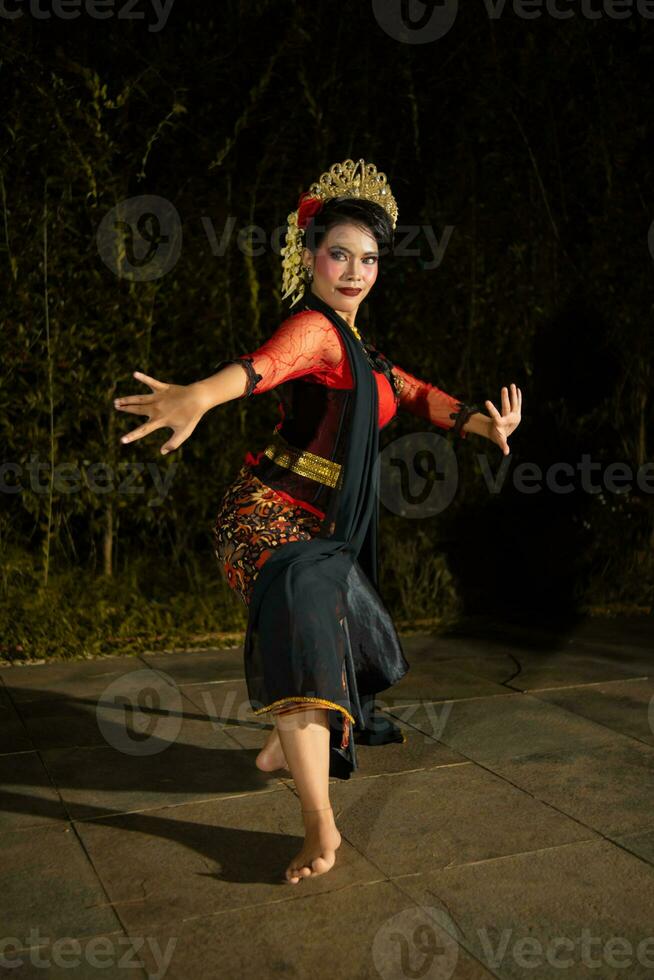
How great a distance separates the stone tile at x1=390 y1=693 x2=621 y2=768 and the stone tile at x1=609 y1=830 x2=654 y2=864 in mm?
655

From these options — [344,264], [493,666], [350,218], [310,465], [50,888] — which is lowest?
[50,888]

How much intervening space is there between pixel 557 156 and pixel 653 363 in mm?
1369

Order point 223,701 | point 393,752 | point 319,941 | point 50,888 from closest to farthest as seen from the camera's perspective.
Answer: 1. point 319,941
2. point 50,888
3. point 393,752
4. point 223,701

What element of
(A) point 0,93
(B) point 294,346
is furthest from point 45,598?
(B) point 294,346

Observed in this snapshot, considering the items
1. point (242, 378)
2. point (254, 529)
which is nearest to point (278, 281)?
point (254, 529)

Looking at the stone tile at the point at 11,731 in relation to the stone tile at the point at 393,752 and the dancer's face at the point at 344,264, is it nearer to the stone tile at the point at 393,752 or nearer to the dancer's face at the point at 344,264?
the stone tile at the point at 393,752

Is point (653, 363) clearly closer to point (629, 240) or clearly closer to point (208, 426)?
point (629, 240)

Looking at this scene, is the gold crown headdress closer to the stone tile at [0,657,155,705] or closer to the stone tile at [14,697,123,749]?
the stone tile at [14,697,123,749]

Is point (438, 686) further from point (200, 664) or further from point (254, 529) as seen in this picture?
point (254, 529)

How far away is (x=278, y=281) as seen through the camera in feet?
20.4

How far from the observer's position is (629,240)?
6820 millimetres

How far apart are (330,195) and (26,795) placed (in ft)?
6.83

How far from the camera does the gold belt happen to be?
3395mm

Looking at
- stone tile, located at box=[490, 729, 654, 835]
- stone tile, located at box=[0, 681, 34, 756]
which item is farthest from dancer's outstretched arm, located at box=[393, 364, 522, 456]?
stone tile, located at box=[0, 681, 34, 756]
